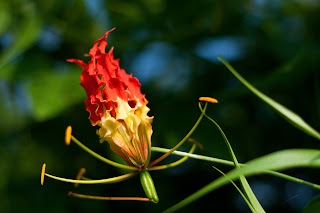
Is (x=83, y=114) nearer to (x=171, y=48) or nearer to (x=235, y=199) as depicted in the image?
(x=171, y=48)

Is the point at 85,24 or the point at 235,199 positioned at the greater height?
the point at 85,24

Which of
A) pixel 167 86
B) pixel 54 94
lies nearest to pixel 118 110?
pixel 54 94

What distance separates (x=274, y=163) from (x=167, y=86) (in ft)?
3.03

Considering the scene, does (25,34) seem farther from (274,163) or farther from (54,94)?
(274,163)

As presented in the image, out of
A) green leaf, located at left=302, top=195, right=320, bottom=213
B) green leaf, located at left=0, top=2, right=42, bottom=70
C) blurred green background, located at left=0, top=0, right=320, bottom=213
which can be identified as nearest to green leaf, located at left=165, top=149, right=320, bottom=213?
green leaf, located at left=302, top=195, right=320, bottom=213

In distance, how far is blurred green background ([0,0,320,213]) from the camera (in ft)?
3.82

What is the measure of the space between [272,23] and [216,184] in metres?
1.10

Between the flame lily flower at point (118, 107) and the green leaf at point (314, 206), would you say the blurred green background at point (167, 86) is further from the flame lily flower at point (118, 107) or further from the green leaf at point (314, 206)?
the green leaf at point (314, 206)

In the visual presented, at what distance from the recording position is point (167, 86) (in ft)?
4.64

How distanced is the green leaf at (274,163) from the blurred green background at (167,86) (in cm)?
46

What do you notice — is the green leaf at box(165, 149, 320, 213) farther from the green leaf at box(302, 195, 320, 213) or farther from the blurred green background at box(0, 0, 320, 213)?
the blurred green background at box(0, 0, 320, 213)

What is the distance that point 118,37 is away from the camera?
1.42 meters

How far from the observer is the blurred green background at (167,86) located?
1163 millimetres

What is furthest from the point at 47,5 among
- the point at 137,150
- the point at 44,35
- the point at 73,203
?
the point at 137,150
